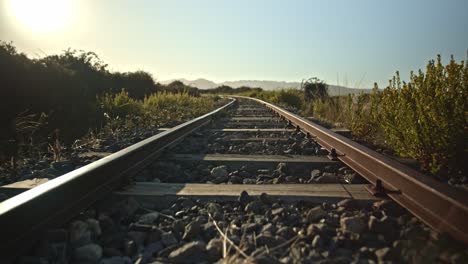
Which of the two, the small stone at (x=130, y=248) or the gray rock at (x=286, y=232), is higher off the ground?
the gray rock at (x=286, y=232)

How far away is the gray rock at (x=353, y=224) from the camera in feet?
5.50

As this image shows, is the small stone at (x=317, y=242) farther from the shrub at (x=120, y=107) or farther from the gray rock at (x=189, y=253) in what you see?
the shrub at (x=120, y=107)

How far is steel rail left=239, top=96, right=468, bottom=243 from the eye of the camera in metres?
1.48

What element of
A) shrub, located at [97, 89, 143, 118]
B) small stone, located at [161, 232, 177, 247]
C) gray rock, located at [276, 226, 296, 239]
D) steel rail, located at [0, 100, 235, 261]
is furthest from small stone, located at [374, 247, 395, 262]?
shrub, located at [97, 89, 143, 118]

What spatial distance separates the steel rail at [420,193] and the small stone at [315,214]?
1.47 feet

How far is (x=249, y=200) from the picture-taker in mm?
2123

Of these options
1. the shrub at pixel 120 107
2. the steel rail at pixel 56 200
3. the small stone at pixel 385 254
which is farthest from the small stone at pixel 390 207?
the shrub at pixel 120 107

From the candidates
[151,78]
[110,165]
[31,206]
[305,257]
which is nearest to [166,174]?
[110,165]

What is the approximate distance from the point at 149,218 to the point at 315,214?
2.89ft

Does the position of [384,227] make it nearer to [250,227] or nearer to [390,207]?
[390,207]

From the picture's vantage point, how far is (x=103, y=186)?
2.21 m

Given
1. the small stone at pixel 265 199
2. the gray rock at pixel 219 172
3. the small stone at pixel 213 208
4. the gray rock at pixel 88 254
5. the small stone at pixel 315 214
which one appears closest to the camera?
the gray rock at pixel 88 254

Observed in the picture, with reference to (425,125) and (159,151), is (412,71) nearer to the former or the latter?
(425,125)

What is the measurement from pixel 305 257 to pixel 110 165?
1.47 metres
